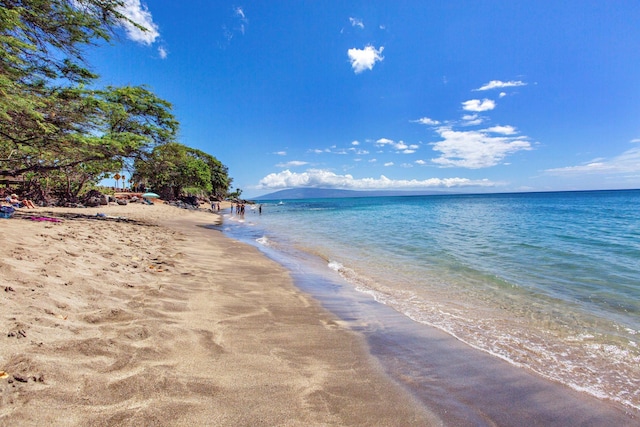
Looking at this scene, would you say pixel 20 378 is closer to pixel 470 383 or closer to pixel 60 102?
pixel 470 383

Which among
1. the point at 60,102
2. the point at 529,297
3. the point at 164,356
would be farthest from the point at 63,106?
the point at 529,297

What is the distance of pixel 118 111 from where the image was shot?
13859mm

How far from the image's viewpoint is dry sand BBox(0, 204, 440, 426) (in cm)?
235

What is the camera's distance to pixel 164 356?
127 inches

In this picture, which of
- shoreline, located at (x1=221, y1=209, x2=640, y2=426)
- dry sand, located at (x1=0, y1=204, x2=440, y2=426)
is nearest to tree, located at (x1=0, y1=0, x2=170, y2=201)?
dry sand, located at (x1=0, y1=204, x2=440, y2=426)

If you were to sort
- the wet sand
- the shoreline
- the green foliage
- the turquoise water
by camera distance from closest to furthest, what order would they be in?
1. the wet sand
2. the shoreline
3. the turquoise water
4. the green foliage

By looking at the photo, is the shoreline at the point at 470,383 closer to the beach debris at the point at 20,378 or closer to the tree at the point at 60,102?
the beach debris at the point at 20,378

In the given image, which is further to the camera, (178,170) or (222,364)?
(178,170)

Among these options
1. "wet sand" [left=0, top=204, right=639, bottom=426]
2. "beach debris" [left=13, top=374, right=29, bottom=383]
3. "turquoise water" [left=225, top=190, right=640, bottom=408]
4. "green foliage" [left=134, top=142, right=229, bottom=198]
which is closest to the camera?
"beach debris" [left=13, top=374, right=29, bottom=383]

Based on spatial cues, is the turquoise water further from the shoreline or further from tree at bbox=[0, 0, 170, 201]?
tree at bbox=[0, 0, 170, 201]

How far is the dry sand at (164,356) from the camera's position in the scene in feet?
7.72

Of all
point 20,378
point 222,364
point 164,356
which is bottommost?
point 222,364

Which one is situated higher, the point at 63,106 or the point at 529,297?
the point at 63,106

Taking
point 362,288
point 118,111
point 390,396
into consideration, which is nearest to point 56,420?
point 390,396
